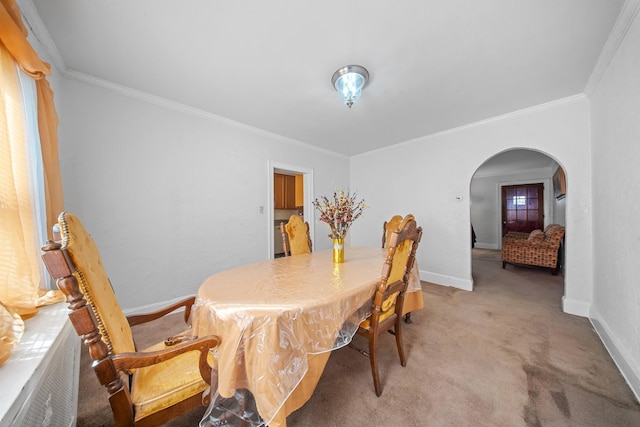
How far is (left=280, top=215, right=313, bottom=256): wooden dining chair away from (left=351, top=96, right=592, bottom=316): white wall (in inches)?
87.3

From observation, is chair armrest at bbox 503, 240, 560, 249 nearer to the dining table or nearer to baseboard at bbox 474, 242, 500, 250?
baseboard at bbox 474, 242, 500, 250

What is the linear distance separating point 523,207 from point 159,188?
30.0ft

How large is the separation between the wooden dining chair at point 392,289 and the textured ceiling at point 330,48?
4.59 ft

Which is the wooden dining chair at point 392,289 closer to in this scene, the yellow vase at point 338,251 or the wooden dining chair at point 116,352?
the yellow vase at point 338,251

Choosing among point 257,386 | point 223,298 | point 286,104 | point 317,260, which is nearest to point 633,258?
point 317,260

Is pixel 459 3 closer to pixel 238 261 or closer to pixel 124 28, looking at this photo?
pixel 124 28

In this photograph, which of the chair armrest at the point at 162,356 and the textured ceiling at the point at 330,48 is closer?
the chair armrest at the point at 162,356

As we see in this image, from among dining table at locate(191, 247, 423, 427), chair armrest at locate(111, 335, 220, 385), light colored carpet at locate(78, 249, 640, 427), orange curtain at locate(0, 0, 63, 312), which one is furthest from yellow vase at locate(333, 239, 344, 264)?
orange curtain at locate(0, 0, 63, 312)

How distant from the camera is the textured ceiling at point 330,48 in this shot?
4.62 feet

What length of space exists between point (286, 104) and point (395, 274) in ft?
7.50

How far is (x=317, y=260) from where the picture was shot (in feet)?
6.80

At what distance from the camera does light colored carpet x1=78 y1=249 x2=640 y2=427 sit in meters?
1.26

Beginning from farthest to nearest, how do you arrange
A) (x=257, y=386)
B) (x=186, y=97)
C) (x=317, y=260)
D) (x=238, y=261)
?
1. (x=238, y=261)
2. (x=186, y=97)
3. (x=317, y=260)
4. (x=257, y=386)

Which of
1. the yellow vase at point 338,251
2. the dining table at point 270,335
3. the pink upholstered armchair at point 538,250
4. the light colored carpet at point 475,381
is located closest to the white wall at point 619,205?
the light colored carpet at point 475,381
